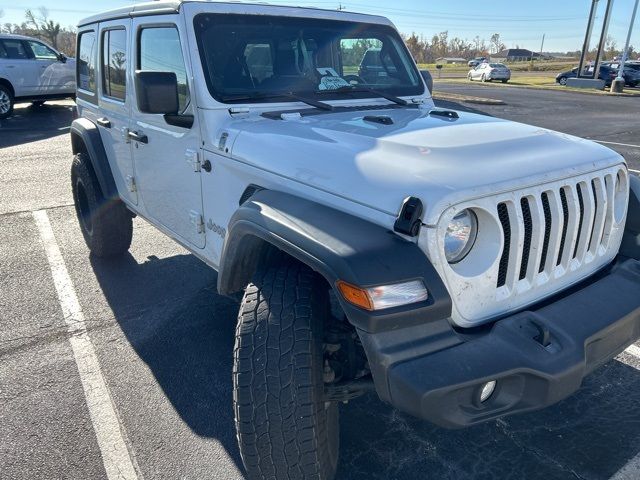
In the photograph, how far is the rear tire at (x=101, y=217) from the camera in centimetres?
445

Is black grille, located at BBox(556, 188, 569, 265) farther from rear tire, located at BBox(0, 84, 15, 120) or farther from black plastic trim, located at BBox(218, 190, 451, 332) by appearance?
rear tire, located at BBox(0, 84, 15, 120)

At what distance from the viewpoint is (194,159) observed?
2947 mm

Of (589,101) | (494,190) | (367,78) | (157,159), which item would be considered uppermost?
(367,78)

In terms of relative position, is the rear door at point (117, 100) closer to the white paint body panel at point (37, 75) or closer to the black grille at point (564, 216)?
the black grille at point (564, 216)

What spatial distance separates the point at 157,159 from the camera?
3.42m

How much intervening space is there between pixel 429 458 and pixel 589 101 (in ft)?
72.8

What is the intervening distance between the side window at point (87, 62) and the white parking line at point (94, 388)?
1.58m

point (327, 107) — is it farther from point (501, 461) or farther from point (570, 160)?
point (501, 461)

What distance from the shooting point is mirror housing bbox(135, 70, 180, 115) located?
2.69 m

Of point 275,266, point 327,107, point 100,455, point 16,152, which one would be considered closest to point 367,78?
point 327,107

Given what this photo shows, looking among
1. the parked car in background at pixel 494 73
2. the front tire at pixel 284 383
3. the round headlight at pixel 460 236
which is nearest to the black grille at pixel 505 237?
the round headlight at pixel 460 236

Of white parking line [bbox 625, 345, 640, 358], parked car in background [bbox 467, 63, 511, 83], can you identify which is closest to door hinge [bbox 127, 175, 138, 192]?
white parking line [bbox 625, 345, 640, 358]

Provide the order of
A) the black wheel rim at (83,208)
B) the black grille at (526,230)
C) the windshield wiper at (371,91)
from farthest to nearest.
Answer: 1. the black wheel rim at (83,208)
2. the windshield wiper at (371,91)
3. the black grille at (526,230)

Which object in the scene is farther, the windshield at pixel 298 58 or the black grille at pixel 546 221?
the windshield at pixel 298 58
